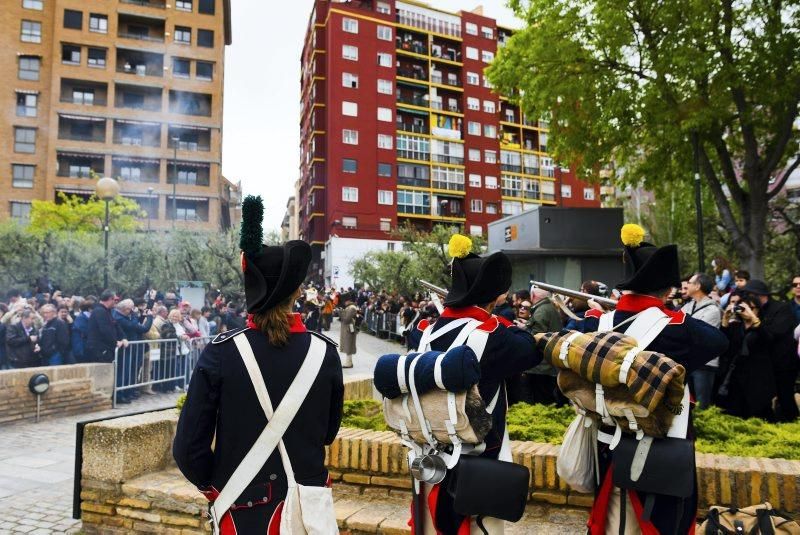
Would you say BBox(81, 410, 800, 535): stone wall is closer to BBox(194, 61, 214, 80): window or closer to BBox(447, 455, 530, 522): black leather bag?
BBox(447, 455, 530, 522): black leather bag

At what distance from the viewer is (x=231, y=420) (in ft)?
8.54

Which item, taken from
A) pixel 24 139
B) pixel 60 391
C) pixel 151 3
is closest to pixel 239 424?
pixel 60 391

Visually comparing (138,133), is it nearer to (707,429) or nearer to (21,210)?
(21,210)

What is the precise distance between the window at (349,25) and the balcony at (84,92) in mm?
22316

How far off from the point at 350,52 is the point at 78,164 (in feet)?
87.1

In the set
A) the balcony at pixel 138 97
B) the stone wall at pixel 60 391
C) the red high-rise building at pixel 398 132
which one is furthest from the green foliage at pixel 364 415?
the balcony at pixel 138 97

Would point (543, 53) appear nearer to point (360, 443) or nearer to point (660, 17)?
point (660, 17)

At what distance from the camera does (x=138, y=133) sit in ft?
181

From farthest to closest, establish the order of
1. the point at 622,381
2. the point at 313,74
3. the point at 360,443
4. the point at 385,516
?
the point at 313,74 < the point at 360,443 < the point at 385,516 < the point at 622,381

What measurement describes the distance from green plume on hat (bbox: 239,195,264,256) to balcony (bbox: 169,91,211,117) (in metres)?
57.9

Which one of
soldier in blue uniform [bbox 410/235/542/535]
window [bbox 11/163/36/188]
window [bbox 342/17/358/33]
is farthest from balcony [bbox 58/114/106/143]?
soldier in blue uniform [bbox 410/235/542/535]

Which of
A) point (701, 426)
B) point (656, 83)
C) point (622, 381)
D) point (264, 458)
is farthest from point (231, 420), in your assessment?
point (656, 83)

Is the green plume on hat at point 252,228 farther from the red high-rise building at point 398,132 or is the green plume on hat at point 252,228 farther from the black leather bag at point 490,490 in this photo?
the red high-rise building at point 398,132

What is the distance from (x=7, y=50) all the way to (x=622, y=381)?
64.8 metres
